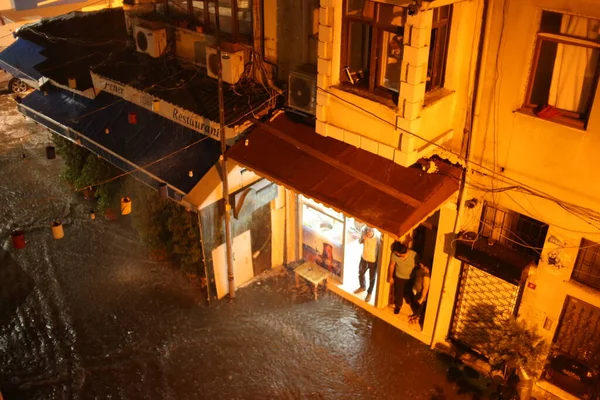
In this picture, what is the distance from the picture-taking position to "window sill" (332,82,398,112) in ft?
32.2

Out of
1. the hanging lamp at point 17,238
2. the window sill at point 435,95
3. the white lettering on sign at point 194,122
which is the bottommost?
the hanging lamp at point 17,238

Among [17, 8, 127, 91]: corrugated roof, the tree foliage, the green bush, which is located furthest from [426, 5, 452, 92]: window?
[17, 8, 127, 91]: corrugated roof

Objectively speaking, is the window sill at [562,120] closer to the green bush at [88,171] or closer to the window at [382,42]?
the window at [382,42]

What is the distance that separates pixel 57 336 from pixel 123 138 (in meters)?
5.22

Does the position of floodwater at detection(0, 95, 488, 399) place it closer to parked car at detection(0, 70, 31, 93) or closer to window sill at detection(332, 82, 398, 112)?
window sill at detection(332, 82, 398, 112)

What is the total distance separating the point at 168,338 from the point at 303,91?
6553 millimetres

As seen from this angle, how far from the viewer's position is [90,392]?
11.9 meters

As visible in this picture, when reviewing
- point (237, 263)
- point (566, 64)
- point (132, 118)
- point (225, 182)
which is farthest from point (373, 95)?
point (132, 118)

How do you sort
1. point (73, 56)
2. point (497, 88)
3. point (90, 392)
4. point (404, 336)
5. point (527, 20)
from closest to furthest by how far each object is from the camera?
point (527, 20), point (497, 88), point (90, 392), point (404, 336), point (73, 56)

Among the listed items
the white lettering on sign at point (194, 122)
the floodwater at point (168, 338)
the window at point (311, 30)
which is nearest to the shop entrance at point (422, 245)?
the floodwater at point (168, 338)

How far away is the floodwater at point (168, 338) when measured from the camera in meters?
12.0

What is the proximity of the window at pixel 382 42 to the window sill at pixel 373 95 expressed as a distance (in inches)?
3.8

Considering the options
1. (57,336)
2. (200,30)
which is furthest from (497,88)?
(57,336)

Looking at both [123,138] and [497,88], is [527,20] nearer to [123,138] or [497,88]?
[497,88]
